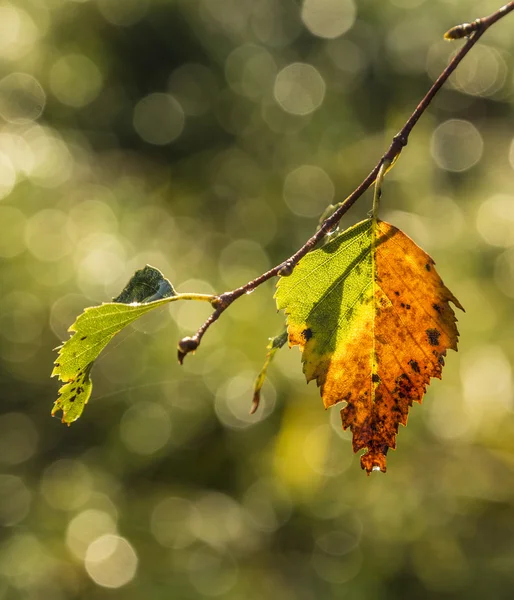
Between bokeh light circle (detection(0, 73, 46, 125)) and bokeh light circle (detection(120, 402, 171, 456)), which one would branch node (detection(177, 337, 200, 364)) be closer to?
bokeh light circle (detection(120, 402, 171, 456))

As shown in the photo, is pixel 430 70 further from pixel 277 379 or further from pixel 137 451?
pixel 137 451

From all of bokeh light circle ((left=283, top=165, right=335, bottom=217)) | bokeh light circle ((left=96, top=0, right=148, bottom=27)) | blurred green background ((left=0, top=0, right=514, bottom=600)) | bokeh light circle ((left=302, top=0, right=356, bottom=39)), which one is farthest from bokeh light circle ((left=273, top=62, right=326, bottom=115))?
bokeh light circle ((left=96, top=0, right=148, bottom=27))

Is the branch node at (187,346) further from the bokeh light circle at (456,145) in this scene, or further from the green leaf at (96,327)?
the bokeh light circle at (456,145)

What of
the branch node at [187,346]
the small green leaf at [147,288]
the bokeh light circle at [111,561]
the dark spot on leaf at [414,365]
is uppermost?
the branch node at [187,346]

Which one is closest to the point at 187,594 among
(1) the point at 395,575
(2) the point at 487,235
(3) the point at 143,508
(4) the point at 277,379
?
(3) the point at 143,508

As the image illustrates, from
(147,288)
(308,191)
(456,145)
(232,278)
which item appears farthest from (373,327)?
(456,145)

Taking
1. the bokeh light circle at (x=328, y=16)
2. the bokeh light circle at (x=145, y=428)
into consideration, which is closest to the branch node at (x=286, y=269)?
the bokeh light circle at (x=145, y=428)

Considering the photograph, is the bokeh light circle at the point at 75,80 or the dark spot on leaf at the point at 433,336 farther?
the bokeh light circle at the point at 75,80
